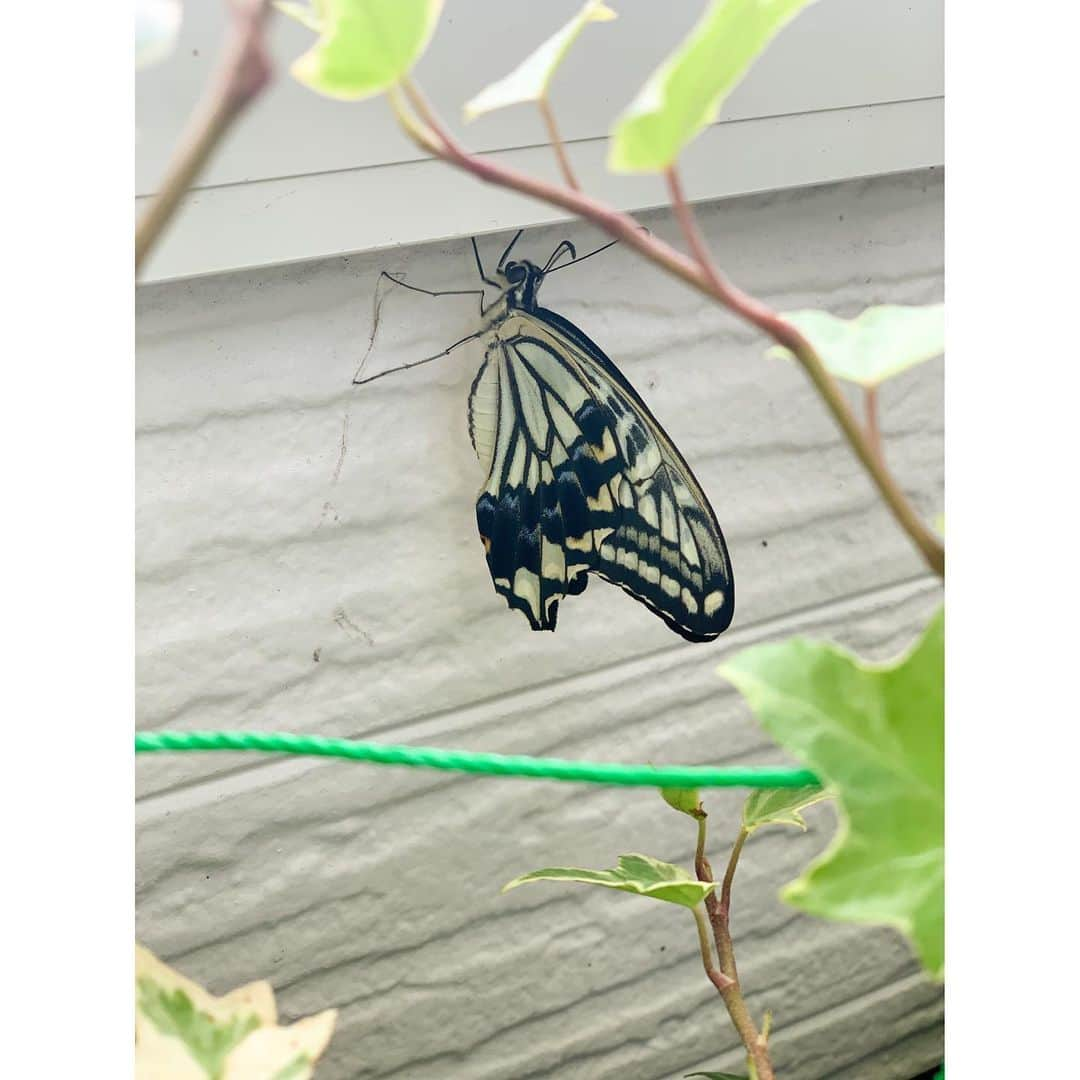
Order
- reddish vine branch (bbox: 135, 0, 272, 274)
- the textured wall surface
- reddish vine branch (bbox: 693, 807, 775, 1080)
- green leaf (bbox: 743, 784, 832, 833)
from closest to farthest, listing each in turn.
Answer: reddish vine branch (bbox: 135, 0, 272, 274) → reddish vine branch (bbox: 693, 807, 775, 1080) → green leaf (bbox: 743, 784, 832, 833) → the textured wall surface

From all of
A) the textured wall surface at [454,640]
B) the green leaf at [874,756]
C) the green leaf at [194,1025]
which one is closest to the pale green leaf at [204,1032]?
the green leaf at [194,1025]

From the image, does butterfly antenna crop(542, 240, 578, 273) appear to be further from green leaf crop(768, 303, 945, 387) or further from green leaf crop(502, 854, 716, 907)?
green leaf crop(768, 303, 945, 387)

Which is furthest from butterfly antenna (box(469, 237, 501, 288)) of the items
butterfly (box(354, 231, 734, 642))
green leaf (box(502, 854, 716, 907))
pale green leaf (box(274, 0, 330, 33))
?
pale green leaf (box(274, 0, 330, 33))

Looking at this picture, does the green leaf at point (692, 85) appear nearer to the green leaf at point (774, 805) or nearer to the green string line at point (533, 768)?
the green string line at point (533, 768)

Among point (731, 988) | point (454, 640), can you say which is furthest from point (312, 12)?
point (454, 640)

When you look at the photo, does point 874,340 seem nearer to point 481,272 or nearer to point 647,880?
point 647,880
